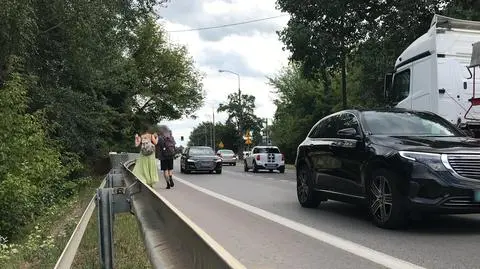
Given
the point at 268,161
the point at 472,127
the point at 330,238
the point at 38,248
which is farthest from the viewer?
the point at 268,161

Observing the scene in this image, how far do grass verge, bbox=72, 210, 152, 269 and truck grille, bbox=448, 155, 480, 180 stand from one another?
4.06 meters

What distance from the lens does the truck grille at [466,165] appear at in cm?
762

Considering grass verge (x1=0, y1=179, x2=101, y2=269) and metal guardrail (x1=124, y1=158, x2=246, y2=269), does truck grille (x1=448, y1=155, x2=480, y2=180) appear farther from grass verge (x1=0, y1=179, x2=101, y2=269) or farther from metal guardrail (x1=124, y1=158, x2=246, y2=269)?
grass verge (x1=0, y1=179, x2=101, y2=269)

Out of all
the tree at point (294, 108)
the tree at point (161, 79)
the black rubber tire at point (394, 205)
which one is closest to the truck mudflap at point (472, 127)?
the black rubber tire at point (394, 205)

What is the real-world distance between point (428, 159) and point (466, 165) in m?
0.48

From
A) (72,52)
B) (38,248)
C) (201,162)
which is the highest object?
(72,52)

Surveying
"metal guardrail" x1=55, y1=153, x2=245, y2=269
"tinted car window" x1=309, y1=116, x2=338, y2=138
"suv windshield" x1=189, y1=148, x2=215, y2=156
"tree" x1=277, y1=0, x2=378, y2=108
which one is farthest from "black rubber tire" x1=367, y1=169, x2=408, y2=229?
"suv windshield" x1=189, y1=148, x2=215, y2=156

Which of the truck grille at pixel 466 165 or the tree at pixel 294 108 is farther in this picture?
the tree at pixel 294 108

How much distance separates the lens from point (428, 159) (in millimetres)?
7707

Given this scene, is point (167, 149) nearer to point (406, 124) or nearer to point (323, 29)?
point (406, 124)

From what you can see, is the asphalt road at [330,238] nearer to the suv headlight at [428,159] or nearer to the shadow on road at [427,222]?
the shadow on road at [427,222]

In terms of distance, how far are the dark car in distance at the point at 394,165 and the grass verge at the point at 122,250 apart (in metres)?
3.38

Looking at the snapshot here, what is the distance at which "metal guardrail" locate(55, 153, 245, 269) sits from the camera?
310 cm

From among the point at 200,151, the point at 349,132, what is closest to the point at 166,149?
the point at 349,132
